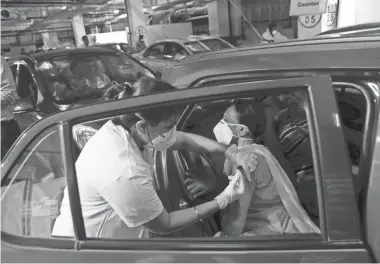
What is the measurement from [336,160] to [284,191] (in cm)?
52

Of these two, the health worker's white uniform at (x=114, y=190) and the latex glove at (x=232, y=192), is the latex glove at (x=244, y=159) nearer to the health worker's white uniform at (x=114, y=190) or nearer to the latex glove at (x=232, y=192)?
the latex glove at (x=232, y=192)

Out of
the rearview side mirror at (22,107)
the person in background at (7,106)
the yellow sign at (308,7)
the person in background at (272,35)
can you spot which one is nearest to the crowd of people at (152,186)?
the person in background at (7,106)

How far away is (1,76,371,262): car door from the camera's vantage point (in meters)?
1.10

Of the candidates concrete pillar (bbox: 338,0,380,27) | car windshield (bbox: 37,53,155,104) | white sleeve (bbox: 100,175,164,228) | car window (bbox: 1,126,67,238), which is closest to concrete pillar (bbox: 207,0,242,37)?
concrete pillar (bbox: 338,0,380,27)

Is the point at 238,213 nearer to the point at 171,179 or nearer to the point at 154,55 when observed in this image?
the point at 171,179

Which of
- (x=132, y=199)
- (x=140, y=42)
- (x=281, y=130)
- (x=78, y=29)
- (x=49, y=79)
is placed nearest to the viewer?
(x=132, y=199)

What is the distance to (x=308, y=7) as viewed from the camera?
17.7ft

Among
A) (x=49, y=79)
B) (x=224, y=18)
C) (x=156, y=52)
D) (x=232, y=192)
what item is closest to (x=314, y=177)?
(x=232, y=192)

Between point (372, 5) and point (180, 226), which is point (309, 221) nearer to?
point (180, 226)

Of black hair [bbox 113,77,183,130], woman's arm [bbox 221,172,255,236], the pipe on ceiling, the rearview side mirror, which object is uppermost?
the pipe on ceiling

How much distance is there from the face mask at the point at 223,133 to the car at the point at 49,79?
2311 mm

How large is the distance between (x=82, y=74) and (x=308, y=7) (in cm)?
335

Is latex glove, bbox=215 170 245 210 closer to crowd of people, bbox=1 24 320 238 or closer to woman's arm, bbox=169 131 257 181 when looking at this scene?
crowd of people, bbox=1 24 320 238

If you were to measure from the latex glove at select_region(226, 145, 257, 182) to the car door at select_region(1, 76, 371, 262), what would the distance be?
1.49 ft
